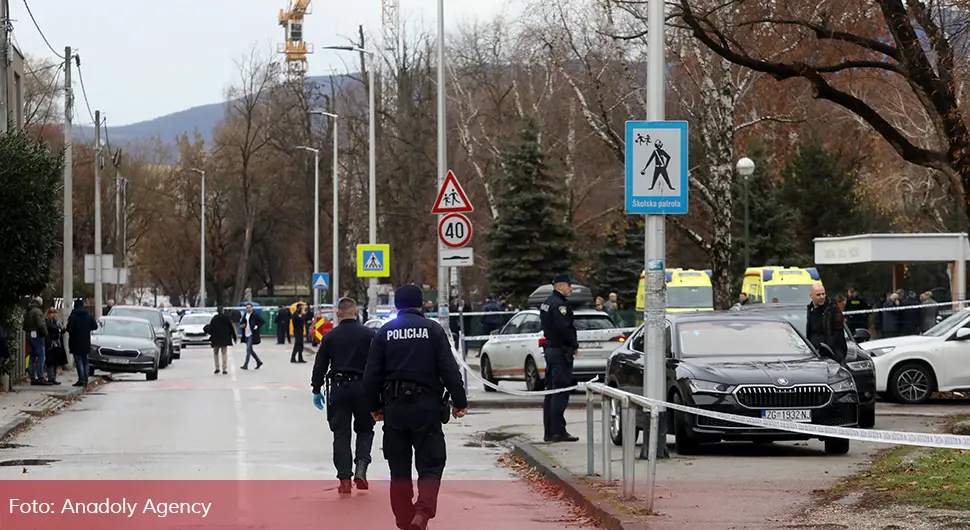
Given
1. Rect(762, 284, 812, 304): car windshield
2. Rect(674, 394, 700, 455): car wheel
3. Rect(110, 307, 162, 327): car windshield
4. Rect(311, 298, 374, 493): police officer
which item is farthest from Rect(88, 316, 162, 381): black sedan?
Rect(311, 298, 374, 493): police officer

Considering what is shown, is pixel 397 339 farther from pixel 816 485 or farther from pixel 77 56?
pixel 77 56

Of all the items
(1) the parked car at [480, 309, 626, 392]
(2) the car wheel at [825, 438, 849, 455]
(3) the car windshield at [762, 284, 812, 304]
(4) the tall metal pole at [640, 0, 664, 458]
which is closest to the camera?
(4) the tall metal pole at [640, 0, 664, 458]

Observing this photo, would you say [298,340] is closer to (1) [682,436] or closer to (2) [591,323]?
(2) [591,323]

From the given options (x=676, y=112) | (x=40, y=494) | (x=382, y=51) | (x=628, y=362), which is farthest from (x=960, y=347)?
(x=382, y=51)

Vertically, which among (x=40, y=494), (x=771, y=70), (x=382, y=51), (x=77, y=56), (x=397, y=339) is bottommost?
(x=40, y=494)

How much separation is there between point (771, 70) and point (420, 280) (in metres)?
72.1

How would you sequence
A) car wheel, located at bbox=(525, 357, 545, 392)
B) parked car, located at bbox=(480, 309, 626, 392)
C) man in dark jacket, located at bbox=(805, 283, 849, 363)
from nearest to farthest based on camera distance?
man in dark jacket, located at bbox=(805, 283, 849, 363), parked car, located at bbox=(480, 309, 626, 392), car wheel, located at bbox=(525, 357, 545, 392)

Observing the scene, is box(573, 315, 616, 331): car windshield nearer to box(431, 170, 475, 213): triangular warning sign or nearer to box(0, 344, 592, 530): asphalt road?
box(0, 344, 592, 530): asphalt road

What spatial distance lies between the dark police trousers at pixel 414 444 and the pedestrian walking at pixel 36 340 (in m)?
20.9

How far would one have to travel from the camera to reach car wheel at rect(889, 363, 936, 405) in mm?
23734

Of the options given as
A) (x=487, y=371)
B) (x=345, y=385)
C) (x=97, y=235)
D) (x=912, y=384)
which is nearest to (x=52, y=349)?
(x=487, y=371)

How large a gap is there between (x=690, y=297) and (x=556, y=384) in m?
27.3

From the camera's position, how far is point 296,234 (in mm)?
89062

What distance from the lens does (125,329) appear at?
1460 inches
